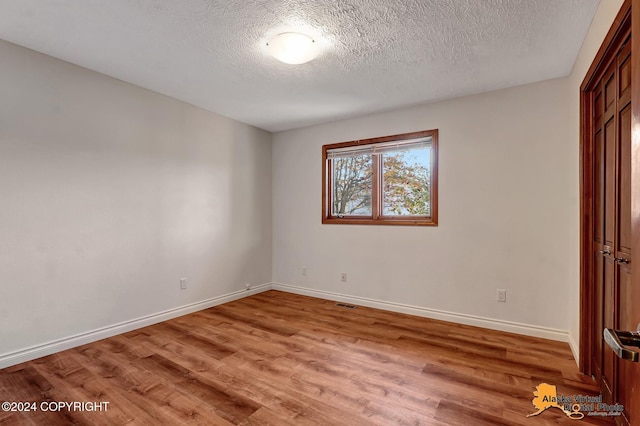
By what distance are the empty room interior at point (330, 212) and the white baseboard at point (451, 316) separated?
0.07ft

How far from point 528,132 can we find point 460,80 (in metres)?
0.82

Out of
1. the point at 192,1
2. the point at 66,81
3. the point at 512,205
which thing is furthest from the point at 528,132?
the point at 66,81

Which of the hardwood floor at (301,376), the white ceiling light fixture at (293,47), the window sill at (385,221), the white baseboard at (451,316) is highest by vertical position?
the white ceiling light fixture at (293,47)

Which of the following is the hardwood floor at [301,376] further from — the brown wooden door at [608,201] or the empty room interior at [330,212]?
the brown wooden door at [608,201]

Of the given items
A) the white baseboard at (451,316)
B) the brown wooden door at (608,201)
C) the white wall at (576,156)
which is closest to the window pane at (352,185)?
the white baseboard at (451,316)

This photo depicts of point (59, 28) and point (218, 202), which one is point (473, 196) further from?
point (59, 28)

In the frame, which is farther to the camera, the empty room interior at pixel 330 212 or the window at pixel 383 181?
the window at pixel 383 181

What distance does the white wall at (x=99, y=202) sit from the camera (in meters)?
2.37

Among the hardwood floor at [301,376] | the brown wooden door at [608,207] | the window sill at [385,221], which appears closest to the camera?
the brown wooden door at [608,207]

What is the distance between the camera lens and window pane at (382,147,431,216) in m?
3.60

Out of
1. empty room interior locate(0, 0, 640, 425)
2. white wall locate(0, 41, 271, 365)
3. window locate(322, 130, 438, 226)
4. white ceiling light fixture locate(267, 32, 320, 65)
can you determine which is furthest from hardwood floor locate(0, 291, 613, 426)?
white ceiling light fixture locate(267, 32, 320, 65)

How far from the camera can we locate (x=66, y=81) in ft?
8.58

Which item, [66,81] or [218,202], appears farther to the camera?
[218,202]

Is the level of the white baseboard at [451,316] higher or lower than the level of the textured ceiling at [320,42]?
lower
